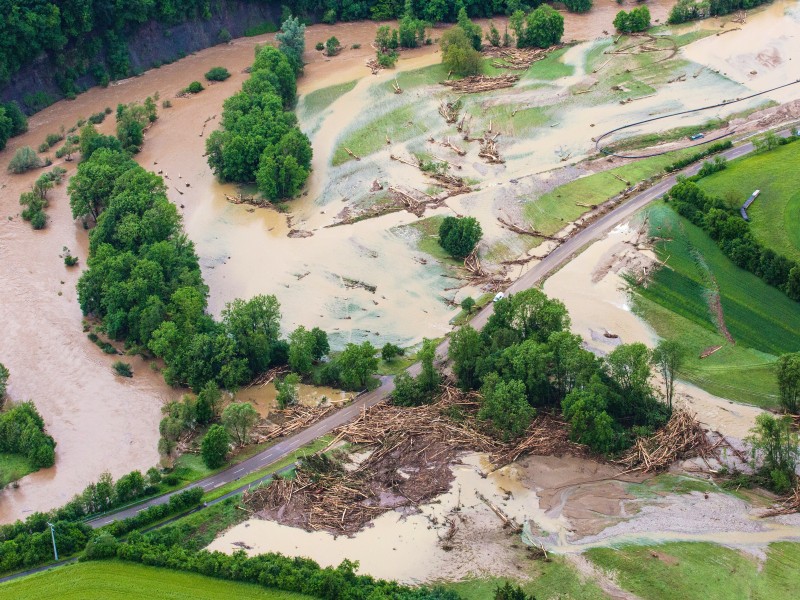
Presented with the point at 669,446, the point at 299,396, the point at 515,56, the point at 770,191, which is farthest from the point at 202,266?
the point at 770,191

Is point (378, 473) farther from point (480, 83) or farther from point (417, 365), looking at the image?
point (480, 83)

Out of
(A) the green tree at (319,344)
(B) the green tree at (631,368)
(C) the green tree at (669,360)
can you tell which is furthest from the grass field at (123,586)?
(C) the green tree at (669,360)

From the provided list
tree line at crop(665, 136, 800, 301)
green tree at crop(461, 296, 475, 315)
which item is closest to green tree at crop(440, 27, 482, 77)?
tree line at crop(665, 136, 800, 301)

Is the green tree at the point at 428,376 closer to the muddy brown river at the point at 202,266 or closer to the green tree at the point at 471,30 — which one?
the muddy brown river at the point at 202,266

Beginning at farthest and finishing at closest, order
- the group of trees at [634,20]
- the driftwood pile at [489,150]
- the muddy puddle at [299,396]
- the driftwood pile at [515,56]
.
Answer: the group of trees at [634,20] < the driftwood pile at [515,56] < the driftwood pile at [489,150] < the muddy puddle at [299,396]

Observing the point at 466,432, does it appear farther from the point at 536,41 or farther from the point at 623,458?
the point at 536,41

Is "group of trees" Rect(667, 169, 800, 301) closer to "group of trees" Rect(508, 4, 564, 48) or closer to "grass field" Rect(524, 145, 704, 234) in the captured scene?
"grass field" Rect(524, 145, 704, 234)

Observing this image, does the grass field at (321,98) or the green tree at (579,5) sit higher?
the green tree at (579,5)
